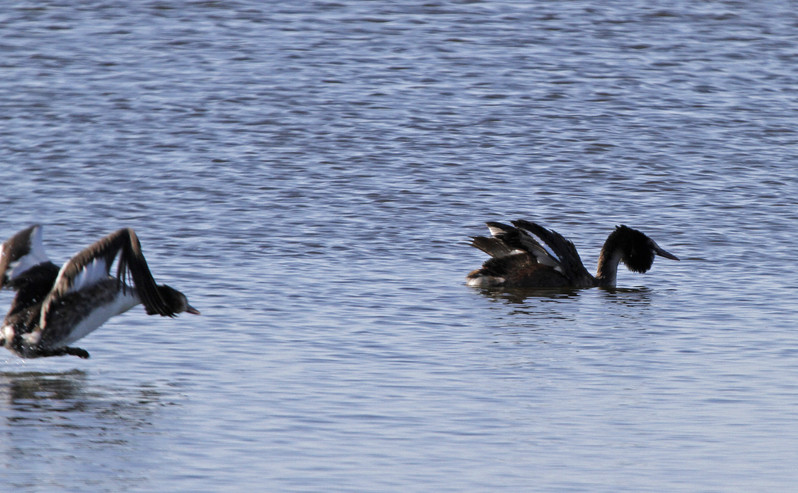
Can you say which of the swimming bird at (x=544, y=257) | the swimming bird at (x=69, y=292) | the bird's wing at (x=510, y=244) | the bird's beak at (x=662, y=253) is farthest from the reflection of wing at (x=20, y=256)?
the bird's beak at (x=662, y=253)

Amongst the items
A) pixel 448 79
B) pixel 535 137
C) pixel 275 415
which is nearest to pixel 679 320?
pixel 275 415

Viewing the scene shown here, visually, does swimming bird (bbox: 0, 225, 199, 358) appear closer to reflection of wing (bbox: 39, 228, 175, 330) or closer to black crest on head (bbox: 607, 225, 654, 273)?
reflection of wing (bbox: 39, 228, 175, 330)

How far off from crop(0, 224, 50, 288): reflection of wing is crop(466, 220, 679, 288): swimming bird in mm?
3960

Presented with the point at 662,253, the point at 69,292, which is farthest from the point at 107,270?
the point at 662,253

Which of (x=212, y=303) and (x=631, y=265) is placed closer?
(x=212, y=303)

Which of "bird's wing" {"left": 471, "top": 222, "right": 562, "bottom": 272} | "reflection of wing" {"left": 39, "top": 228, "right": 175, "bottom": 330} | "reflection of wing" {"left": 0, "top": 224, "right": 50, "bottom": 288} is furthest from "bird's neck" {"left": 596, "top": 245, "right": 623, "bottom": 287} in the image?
"reflection of wing" {"left": 0, "top": 224, "right": 50, "bottom": 288}

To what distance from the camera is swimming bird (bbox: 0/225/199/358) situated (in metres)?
8.13

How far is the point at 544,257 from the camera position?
39.1 feet

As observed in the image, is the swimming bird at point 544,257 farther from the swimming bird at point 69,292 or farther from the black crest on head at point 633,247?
the swimming bird at point 69,292

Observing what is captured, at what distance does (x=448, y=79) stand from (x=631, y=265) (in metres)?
7.98

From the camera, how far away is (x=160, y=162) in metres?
15.9

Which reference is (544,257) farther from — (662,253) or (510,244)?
(662,253)

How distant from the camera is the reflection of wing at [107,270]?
317 inches

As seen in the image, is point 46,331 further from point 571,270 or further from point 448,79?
point 448,79
